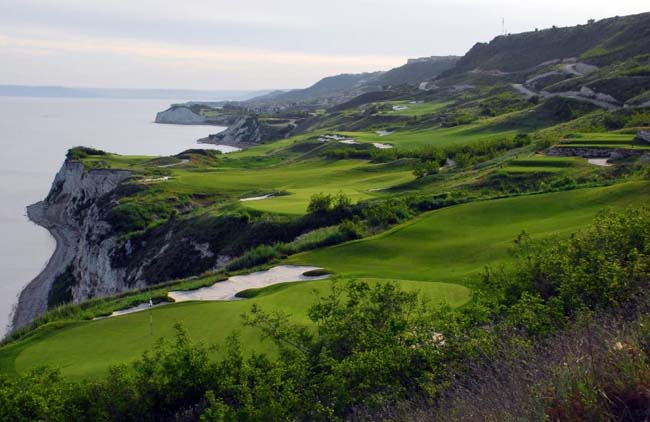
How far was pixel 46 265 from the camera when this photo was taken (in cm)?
4762

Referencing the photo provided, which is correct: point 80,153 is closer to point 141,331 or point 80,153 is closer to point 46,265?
point 46,265

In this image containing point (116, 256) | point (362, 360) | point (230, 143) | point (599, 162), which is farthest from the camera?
point (230, 143)

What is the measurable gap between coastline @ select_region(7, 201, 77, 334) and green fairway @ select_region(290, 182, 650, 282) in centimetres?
1690

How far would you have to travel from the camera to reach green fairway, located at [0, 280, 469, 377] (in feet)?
46.0

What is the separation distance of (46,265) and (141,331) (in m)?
35.5

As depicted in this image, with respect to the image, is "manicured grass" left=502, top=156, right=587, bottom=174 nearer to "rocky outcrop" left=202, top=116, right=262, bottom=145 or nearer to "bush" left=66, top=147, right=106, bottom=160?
"bush" left=66, top=147, right=106, bottom=160

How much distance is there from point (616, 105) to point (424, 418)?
53.7 meters

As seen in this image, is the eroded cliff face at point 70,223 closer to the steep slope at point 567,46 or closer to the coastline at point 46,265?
the coastline at point 46,265

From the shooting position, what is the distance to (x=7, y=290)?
134 ft

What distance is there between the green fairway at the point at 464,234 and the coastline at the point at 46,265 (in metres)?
16.9

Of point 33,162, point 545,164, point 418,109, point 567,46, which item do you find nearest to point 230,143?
point 33,162

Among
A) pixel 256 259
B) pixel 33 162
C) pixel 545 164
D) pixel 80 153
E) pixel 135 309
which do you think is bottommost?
pixel 33 162

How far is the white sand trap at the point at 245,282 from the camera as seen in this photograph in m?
19.8

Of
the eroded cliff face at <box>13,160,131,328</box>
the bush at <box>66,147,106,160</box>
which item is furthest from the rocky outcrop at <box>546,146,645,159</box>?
the bush at <box>66,147,106,160</box>
